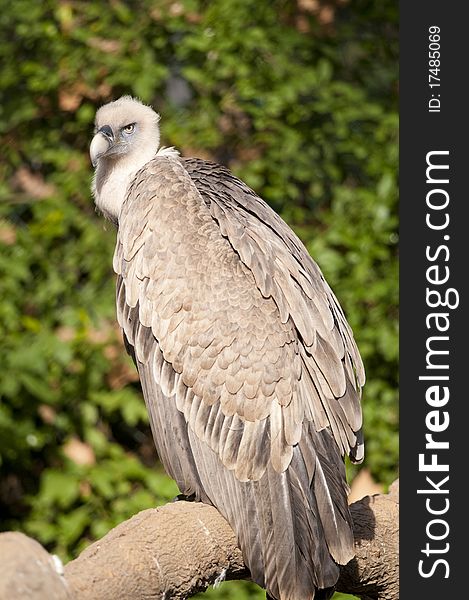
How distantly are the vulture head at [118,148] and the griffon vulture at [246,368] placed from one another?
1.01ft

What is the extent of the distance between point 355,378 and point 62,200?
2.79 m

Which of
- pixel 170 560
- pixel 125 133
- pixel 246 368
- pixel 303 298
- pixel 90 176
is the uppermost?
pixel 90 176

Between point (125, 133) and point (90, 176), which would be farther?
point (90, 176)

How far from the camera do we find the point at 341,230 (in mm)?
6086

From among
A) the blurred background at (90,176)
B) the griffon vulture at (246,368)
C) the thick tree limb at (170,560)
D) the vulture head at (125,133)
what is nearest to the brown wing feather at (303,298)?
the griffon vulture at (246,368)

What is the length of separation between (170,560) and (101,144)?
1.75 metres

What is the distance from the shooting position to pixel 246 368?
3445mm

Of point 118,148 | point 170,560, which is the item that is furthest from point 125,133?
point 170,560

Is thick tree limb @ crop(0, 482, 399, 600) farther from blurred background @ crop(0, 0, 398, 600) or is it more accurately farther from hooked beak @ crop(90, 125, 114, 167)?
blurred background @ crop(0, 0, 398, 600)

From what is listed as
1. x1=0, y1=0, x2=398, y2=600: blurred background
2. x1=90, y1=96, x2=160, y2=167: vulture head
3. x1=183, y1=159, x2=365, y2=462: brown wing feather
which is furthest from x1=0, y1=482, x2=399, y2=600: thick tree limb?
x1=0, y1=0, x2=398, y2=600: blurred background

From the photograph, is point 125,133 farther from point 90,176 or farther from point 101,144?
point 90,176

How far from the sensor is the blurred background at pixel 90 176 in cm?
578

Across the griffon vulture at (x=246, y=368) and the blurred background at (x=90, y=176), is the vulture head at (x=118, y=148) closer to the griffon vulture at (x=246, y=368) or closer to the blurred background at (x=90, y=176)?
the griffon vulture at (x=246, y=368)

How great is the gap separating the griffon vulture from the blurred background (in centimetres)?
198
